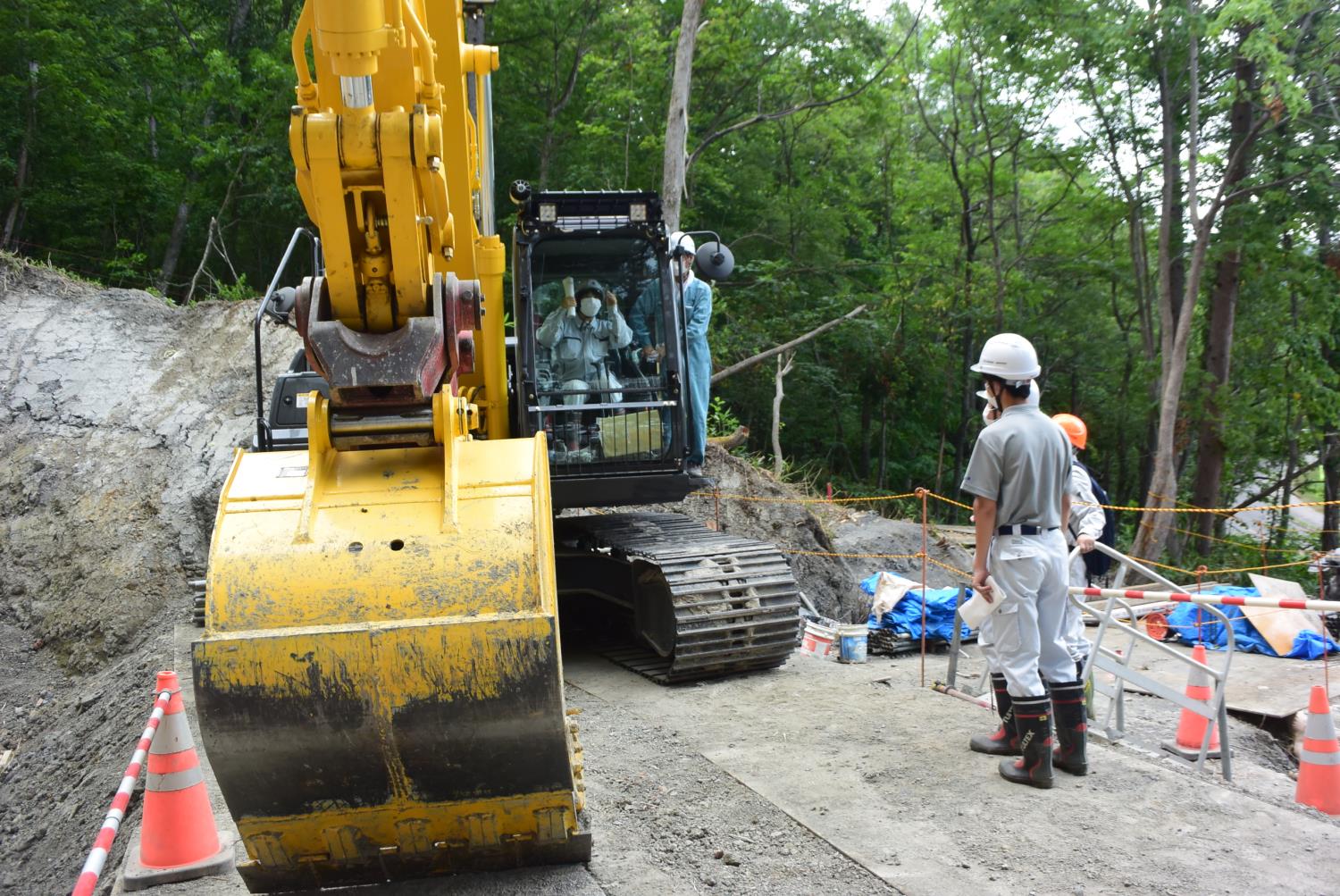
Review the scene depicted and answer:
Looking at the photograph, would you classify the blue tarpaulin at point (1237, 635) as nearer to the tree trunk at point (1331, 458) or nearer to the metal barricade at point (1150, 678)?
the metal barricade at point (1150, 678)

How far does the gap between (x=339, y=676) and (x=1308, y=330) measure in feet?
62.0

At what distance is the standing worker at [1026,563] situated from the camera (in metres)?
5.04

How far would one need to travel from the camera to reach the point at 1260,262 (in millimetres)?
16688

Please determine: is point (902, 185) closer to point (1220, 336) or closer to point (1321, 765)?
point (1220, 336)

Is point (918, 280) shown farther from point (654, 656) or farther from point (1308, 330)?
point (654, 656)

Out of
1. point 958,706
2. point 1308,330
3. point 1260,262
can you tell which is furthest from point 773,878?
point 1308,330

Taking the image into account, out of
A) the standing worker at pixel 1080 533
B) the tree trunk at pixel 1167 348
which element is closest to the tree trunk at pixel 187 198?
the tree trunk at pixel 1167 348

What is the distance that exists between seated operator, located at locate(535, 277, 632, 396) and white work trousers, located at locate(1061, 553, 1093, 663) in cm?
307

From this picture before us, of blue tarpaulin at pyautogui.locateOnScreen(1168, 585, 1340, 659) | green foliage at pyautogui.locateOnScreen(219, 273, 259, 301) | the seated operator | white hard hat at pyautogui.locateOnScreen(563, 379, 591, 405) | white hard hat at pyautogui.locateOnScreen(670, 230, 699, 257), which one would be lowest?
blue tarpaulin at pyautogui.locateOnScreen(1168, 585, 1340, 659)

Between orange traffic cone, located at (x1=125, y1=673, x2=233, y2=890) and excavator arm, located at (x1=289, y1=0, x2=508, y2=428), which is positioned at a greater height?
excavator arm, located at (x1=289, y1=0, x2=508, y2=428)

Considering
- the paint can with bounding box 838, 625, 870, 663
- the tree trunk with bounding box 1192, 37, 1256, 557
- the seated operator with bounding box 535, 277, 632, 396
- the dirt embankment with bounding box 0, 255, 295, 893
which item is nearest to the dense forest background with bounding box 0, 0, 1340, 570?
the tree trunk with bounding box 1192, 37, 1256, 557

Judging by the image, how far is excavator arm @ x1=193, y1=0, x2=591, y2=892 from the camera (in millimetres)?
3373

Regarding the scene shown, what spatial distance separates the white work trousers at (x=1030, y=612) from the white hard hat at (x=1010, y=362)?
743mm

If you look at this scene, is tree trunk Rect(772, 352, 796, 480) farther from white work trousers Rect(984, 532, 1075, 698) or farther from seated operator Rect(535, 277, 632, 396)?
white work trousers Rect(984, 532, 1075, 698)
